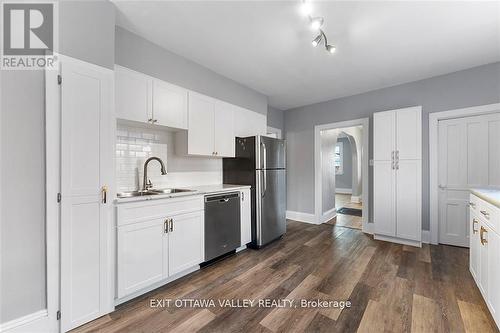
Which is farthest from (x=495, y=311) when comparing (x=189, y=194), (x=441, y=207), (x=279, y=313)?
(x=189, y=194)

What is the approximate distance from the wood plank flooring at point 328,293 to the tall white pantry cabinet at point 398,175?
1.19 feet

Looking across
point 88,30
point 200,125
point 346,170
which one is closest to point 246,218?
point 200,125

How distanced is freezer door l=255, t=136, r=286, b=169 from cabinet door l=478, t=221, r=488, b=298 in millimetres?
2312

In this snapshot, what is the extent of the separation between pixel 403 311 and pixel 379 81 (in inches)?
126

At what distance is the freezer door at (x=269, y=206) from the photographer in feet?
10.4

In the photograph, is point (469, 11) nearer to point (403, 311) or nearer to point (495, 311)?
point (495, 311)

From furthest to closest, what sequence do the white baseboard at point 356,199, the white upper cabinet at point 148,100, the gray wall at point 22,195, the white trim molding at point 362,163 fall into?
1. the white baseboard at point 356,199
2. the white trim molding at point 362,163
3. the white upper cabinet at point 148,100
4. the gray wall at point 22,195

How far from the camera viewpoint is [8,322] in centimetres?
136

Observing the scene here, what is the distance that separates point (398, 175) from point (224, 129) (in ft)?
9.25

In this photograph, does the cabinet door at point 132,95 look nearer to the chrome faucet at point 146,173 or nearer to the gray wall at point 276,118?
the chrome faucet at point 146,173

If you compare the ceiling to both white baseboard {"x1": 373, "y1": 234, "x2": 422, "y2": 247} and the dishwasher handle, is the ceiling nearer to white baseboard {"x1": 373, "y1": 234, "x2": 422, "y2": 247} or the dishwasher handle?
the dishwasher handle

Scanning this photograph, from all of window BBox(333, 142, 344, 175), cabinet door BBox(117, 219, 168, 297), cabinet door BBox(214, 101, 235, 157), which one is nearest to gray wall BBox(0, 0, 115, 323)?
cabinet door BBox(117, 219, 168, 297)

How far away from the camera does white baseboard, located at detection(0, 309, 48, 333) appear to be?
1.36 metres

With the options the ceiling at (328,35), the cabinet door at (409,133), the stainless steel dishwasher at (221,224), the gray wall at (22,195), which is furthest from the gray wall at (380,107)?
the gray wall at (22,195)
